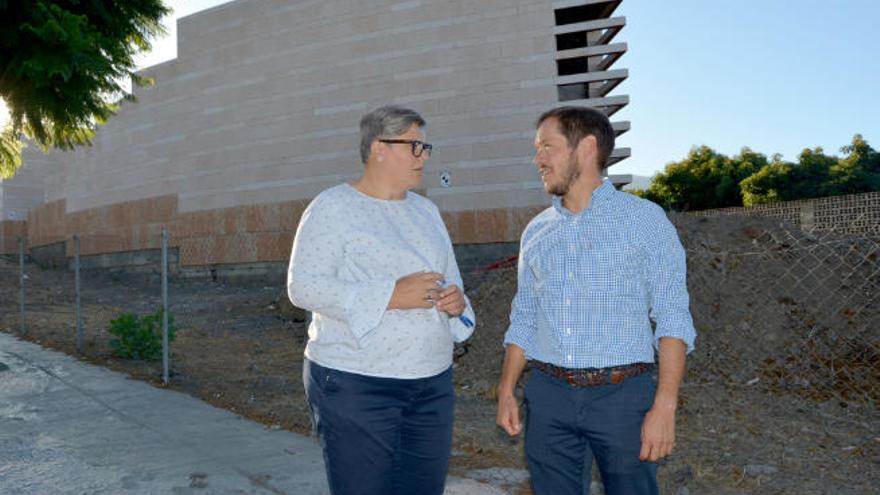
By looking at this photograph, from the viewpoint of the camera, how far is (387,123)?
8.43ft

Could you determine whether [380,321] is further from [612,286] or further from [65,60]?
→ [65,60]

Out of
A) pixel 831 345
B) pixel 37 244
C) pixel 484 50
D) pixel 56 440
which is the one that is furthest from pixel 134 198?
pixel 831 345

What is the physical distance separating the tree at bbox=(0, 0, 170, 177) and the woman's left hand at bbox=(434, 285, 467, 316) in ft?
20.2

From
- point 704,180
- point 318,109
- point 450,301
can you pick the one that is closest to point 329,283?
point 450,301

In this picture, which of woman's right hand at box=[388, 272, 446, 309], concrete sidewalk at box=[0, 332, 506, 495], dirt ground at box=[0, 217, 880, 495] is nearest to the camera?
woman's right hand at box=[388, 272, 446, 309]

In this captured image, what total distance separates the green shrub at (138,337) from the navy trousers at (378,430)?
24.5ft

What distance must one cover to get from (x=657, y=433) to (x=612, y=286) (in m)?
0.48

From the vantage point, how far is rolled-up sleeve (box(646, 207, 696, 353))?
2.23m

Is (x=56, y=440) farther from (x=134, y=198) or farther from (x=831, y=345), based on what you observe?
(x=134, y=198)

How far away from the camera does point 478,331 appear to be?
1016 cm

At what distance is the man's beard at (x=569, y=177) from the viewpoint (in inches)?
96.3

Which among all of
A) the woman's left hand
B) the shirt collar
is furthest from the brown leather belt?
the shirt collar

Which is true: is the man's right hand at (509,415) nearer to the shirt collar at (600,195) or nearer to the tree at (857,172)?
the shirt collar at (600,195)

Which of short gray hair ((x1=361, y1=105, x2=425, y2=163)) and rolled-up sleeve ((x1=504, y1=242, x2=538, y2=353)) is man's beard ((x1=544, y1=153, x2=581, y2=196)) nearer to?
rolled-up sleeve ((x1=504, y1=242, x2=538, y2=353))
